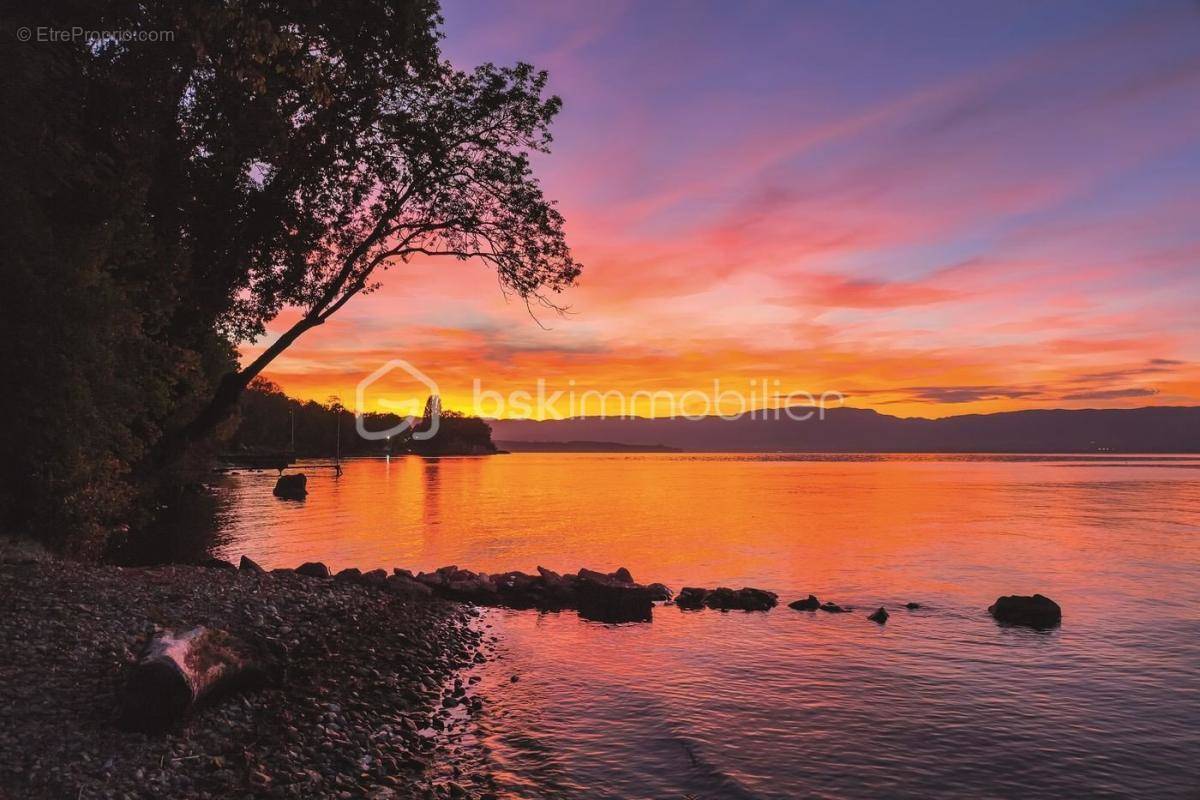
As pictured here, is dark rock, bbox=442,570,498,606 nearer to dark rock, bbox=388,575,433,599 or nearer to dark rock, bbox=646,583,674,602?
dark rock, bbox=388,575,433,599

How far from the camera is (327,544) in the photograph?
3928cm

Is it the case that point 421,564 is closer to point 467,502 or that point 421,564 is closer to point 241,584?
point 241,584

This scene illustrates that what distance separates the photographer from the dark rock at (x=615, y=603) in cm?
2261

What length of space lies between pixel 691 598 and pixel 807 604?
4026 mm

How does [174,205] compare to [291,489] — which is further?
[291,489]

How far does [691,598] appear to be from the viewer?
25156 millimetres

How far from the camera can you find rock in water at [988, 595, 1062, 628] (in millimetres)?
22344

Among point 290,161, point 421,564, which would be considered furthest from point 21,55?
point 421,564

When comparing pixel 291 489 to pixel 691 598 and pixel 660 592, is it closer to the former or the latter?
pixel 660 592

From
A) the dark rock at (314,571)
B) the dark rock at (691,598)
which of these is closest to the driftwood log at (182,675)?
the dark rock at (314,571)

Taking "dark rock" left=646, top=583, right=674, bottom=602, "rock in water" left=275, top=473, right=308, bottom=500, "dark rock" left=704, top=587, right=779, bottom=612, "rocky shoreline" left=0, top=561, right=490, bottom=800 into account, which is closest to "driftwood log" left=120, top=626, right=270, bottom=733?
"rocky shoreline" left=0, top=561, right=490, bottom=800

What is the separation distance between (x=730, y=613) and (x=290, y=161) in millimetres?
19673

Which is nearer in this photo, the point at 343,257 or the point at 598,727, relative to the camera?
the point at 598,727

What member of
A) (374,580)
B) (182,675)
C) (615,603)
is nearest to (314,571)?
(374,580)
